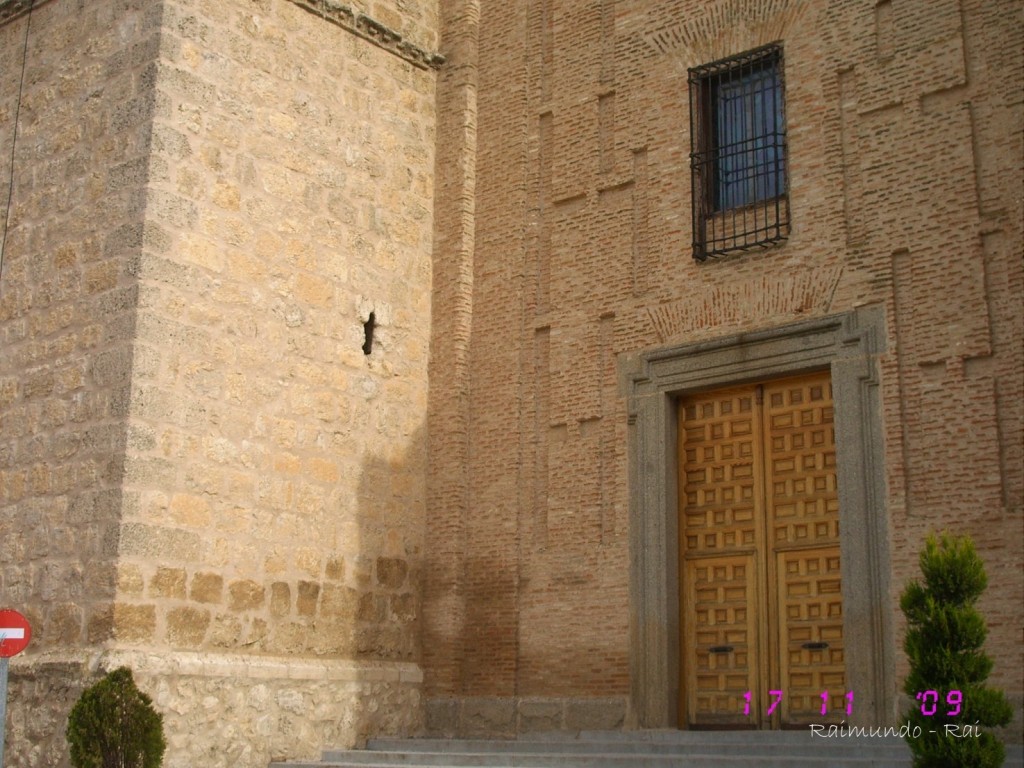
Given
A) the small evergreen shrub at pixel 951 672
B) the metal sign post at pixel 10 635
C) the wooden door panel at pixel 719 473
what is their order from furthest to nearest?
the wooden door panel at pixel 719 473
the metal sign post at pixel 10 635
the small evergreen shrub at pixel 951 672

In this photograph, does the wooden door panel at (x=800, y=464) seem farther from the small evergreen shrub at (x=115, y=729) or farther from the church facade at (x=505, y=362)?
the small evergreen shrub at (x=115, y=729)

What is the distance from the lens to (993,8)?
907 cm

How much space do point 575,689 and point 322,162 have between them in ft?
14.4

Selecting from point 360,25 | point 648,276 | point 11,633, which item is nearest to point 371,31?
point 360,25

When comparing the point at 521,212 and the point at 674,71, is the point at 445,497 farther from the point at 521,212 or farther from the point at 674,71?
the point at 674,71

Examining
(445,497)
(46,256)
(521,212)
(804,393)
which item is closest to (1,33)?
(46,256)

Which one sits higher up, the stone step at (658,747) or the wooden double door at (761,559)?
the wooden double door at (761,559)

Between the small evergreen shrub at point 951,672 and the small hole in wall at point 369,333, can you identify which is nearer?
the small evergreen shrub at point 951,672

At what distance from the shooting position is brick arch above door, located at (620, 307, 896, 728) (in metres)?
8.75

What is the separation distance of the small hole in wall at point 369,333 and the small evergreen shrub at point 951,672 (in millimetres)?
5207

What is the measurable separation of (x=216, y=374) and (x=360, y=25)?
337 centimetres

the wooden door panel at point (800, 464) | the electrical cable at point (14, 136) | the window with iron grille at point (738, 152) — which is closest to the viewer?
the wooden door panel at point (800, 464)

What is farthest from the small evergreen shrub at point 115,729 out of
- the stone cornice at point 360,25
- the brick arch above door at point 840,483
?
the stone cornice at point 360,25

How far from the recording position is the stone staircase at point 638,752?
314 inches
